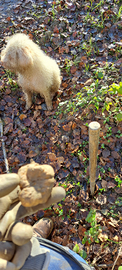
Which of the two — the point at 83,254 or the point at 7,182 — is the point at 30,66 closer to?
the point at 7,182

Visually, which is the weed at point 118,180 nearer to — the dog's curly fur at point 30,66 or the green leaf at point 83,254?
the green leaf at point 83,254

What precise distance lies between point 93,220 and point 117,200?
14.4 inches

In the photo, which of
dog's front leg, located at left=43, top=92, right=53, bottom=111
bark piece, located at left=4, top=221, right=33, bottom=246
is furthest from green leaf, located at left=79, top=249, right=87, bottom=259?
dog's front leg, located at left=43, top=92, right=53, bottom=111

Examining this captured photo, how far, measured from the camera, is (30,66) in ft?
6.86

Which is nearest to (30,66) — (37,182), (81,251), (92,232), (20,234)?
(37,182)

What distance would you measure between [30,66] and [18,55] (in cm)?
18

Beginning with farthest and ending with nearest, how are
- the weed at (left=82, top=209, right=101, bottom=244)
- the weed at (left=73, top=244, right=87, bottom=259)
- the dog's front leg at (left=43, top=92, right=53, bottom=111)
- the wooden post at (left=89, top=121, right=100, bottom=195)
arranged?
the dog's front leg at (left=43, top=92, right=53, bottom=111)
the weed at (left=82, top=209, right=101, bottom=244)
the weed at (left=73, top=244, right=87, bottom=259)
the wooden post at (left=89, top=121, right=100, bottom=195)

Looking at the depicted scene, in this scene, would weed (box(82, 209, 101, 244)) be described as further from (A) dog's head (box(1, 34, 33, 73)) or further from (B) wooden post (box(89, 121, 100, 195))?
(A) dog's head (box(1, 34, 33, 73))

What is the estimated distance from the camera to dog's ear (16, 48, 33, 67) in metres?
1.94

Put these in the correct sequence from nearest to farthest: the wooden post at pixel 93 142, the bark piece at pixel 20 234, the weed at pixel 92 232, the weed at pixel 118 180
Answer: the bark piece at pixel 20 234, the wooden post at pixel 93 142, the weed at pixel 92 232, the weed at pixel 118 180

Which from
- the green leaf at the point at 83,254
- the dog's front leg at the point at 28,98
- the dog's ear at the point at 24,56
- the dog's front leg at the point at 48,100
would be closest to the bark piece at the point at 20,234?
the green leaf at the point at 83,254

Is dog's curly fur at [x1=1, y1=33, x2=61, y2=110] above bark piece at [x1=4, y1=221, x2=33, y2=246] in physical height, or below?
above

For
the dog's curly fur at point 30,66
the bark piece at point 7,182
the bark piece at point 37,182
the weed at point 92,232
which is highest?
the dog's curly fur at point 30,66

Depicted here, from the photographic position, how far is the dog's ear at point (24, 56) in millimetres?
1943
